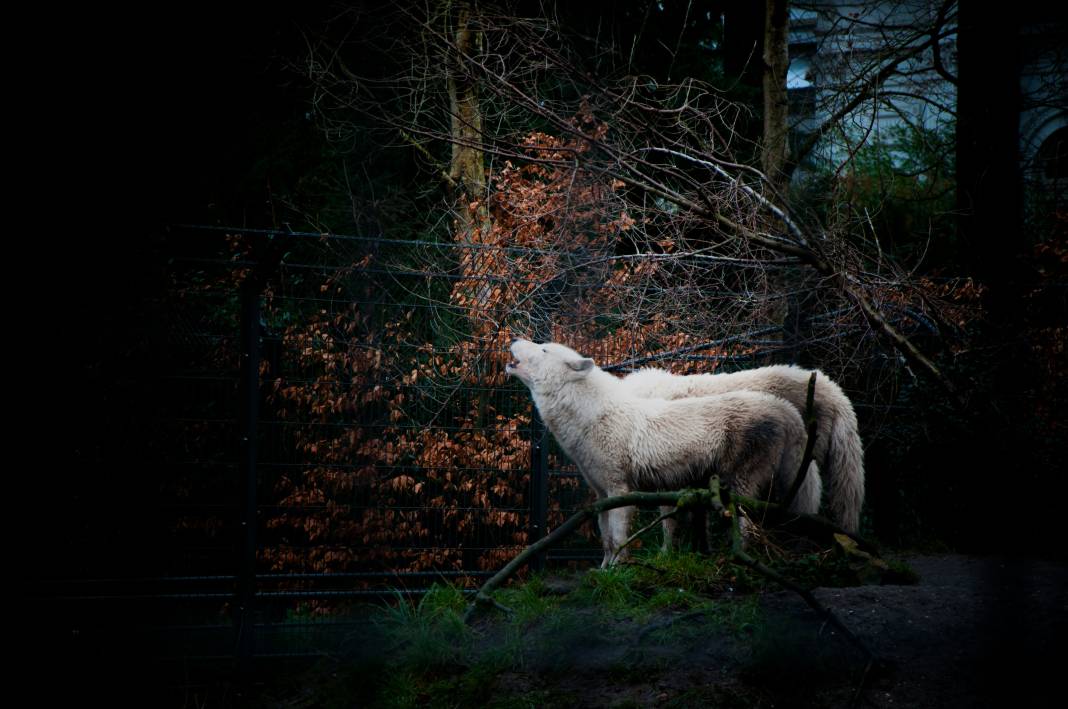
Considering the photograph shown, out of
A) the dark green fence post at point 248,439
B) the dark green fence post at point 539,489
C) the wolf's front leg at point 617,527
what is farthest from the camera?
the dark green fence post at point 539,489

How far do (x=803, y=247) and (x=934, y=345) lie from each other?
284 centimetres

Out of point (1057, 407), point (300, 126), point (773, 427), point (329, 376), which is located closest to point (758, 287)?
point (773, 427)

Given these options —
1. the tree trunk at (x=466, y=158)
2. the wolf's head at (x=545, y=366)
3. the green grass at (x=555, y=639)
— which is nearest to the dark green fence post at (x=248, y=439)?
the green grass at (x=555, y=639)

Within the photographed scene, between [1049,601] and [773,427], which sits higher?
[773,427]

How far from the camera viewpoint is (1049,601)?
4625mm

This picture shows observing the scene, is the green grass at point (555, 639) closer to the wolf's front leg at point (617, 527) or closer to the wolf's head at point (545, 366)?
the wolf's front leg at point (617, 527)

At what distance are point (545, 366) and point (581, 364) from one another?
34 centimetres

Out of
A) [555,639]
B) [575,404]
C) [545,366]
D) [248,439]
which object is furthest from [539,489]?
[555,639]

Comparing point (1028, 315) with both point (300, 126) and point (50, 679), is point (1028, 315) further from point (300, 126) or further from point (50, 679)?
point (300, 126)

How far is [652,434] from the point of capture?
691 cm

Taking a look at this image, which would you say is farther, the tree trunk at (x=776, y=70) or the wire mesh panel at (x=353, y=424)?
the tree trunk at (x=776, y=70)

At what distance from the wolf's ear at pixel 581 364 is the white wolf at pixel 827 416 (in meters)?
0.54

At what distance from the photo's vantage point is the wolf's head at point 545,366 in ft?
23.5

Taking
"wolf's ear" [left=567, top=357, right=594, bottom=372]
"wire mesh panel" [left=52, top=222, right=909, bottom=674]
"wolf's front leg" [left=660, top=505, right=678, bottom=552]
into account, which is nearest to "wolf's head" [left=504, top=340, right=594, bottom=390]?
"wolf's ear" [left=567, top=357, right=594, bottom=372]
